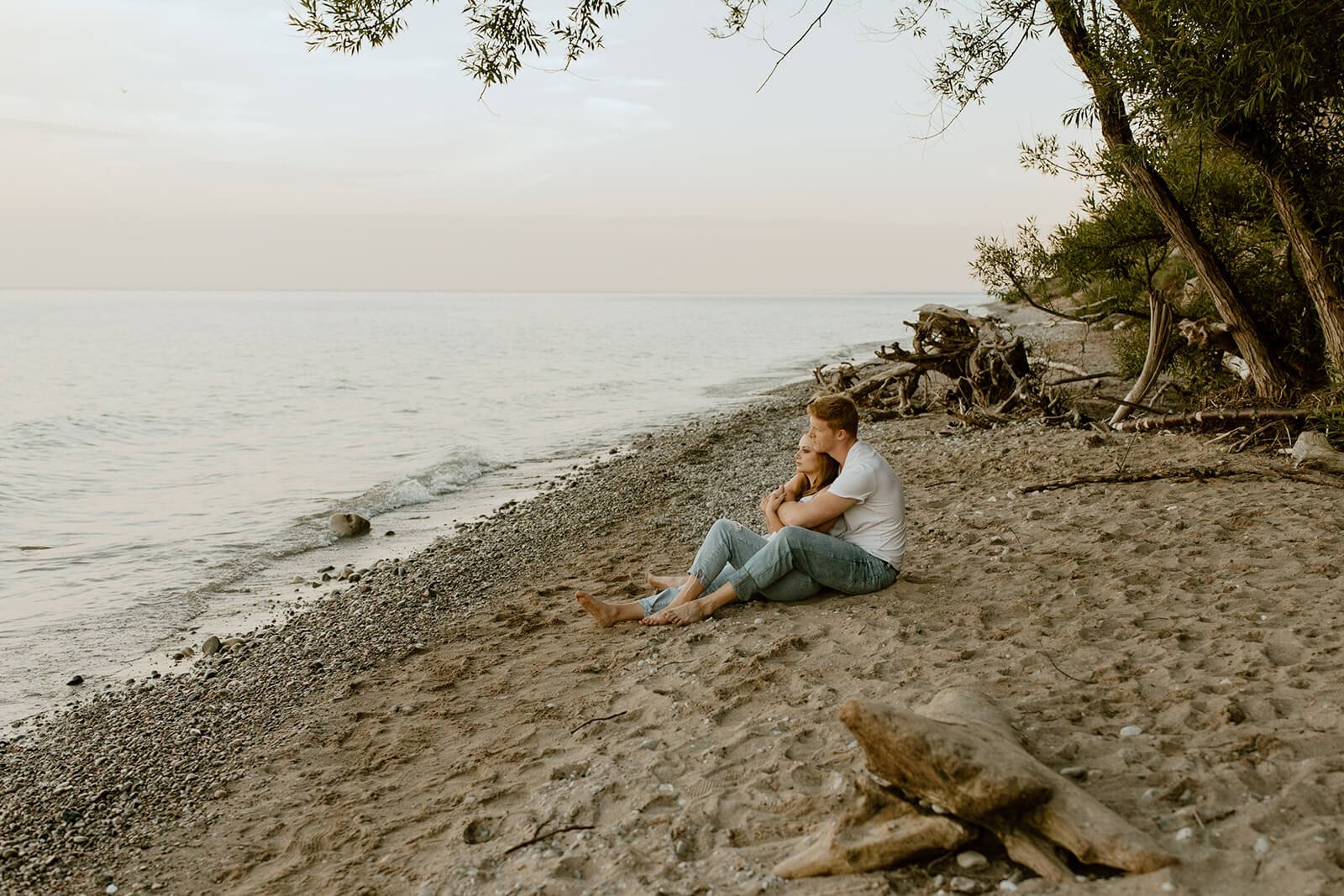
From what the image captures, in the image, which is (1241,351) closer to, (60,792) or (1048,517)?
(1048,517)

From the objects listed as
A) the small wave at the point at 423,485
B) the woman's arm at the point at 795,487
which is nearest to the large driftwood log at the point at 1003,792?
the woman's arm at the point at 795,487

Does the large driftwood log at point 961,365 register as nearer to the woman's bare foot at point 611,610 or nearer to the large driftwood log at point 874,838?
the woman's bare foot at point 611,610

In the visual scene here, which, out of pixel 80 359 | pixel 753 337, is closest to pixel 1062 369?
pixel 80 359

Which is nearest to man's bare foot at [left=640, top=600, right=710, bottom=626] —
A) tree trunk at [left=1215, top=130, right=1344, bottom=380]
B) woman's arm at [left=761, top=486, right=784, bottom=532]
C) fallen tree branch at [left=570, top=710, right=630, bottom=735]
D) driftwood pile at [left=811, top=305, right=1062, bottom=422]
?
woman's arm at [left=761, top=486, right=784, bottom=532]

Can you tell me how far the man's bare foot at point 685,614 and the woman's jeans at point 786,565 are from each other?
0.68 ft

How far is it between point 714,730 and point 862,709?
1783mm

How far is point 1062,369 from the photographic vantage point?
16.4 m

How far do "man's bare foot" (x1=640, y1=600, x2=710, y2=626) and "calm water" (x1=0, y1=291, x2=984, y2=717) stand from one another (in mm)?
4891

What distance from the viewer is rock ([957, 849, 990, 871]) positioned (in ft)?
11.3

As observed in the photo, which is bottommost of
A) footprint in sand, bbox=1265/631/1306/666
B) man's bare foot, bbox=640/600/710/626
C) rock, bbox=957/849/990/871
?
man's bare foot, bbox=640/600/710/626

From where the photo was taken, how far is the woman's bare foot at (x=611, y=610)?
7336mm

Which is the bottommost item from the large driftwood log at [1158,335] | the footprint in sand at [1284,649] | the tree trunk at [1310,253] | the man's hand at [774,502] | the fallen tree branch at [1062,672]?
the fallen tree branch at [1062,672]

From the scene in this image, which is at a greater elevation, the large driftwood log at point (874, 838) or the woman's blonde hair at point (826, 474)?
the woman's blonde hair at point (826, 474)

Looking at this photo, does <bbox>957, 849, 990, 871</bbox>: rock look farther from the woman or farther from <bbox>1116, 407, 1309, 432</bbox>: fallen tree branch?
<bbox>1116, 407, 1309, 432</bbox>: fallen tree branch
